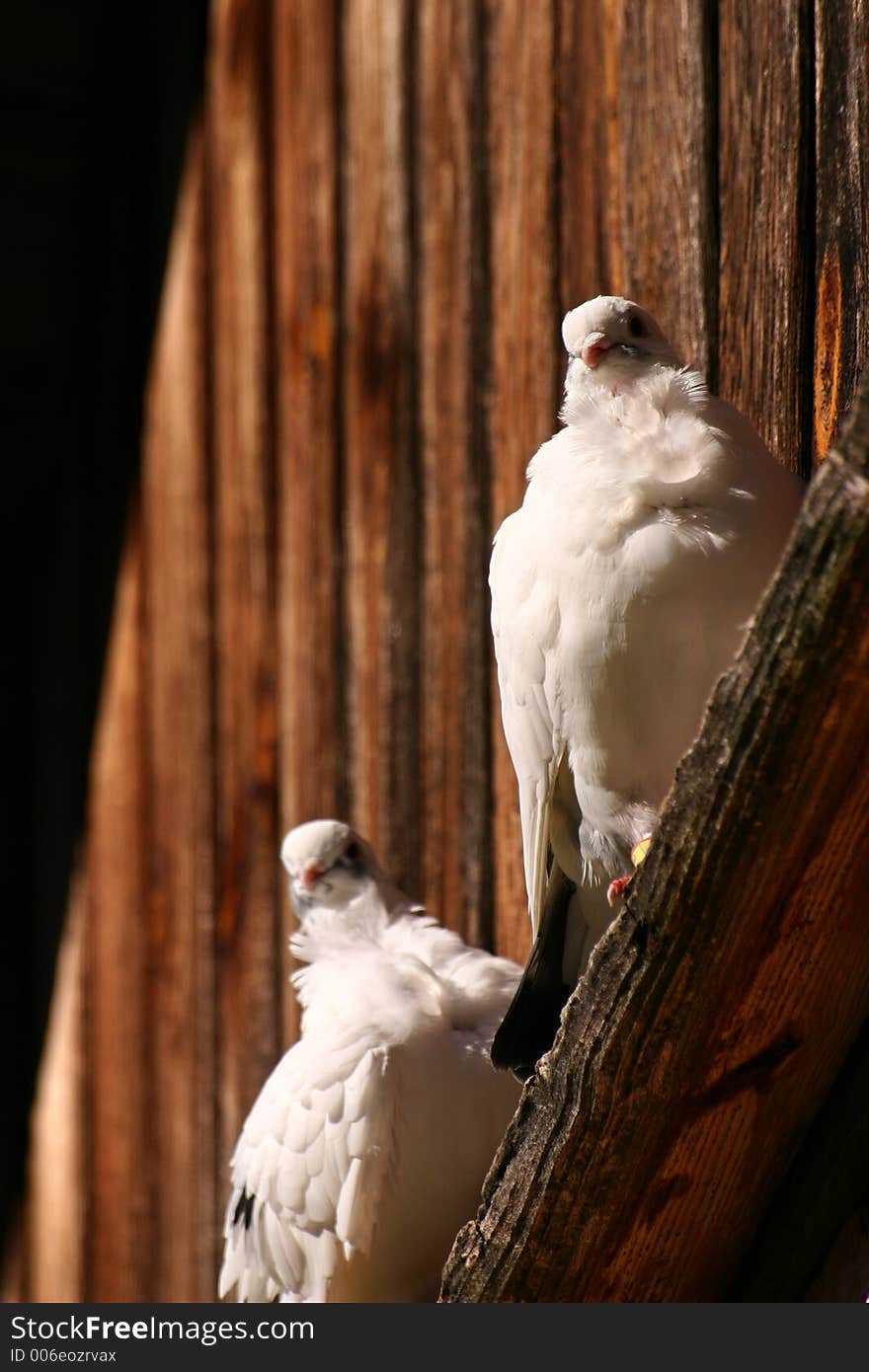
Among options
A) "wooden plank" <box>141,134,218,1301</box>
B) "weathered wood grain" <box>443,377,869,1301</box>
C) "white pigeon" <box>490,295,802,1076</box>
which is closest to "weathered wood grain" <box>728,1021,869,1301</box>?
"weathered wood grain" <box>443,377,869,1301</box>

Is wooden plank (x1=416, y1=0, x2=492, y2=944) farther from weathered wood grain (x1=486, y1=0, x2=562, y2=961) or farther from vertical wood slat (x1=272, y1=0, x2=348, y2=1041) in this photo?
vertical wood slat (x1=272, y1=0, x2=348, y2=1041)

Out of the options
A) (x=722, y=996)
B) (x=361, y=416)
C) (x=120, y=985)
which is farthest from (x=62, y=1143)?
(x=722, y=996)

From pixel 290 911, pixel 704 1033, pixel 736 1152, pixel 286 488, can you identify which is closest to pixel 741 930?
pixel 704 1033

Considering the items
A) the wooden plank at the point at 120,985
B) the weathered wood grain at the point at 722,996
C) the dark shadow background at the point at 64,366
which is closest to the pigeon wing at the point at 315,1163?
the weathered wood grain at the point at 722,996

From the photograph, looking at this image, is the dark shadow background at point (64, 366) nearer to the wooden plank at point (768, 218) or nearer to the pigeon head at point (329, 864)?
the pigeon head at point (329, 864)

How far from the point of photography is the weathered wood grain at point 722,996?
83 cm

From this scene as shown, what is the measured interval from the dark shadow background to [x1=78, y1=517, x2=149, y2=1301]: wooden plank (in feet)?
0.57

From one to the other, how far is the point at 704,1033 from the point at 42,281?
8.74ft

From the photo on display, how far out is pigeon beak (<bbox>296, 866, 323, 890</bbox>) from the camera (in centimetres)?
191

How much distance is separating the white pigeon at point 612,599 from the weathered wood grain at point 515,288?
1.27 feet

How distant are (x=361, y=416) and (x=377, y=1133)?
104cm

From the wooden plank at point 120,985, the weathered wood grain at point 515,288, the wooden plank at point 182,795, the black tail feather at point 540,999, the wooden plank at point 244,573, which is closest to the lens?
the black tail feather at point 540,999

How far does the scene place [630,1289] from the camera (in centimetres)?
111

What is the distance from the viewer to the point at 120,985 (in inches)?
119
